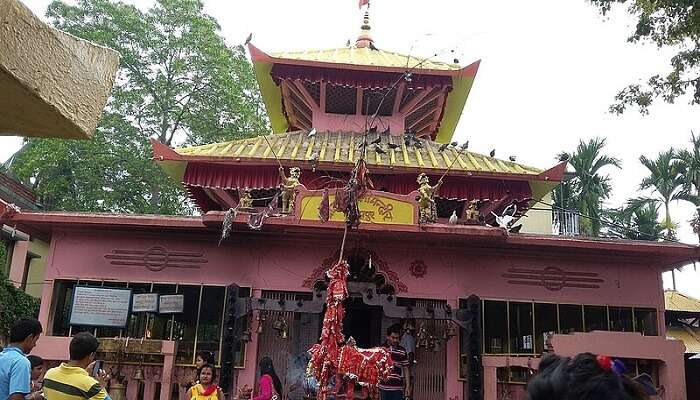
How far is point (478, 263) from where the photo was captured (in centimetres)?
1018

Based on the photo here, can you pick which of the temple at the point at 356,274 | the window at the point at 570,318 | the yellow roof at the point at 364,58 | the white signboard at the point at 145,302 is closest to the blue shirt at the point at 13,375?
the temple at the point at 356,274

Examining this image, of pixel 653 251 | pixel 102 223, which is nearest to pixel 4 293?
pixel 102 223

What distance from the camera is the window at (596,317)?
33.5ft

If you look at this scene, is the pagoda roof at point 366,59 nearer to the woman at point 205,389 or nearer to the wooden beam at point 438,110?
the wooden beam at point 438,110

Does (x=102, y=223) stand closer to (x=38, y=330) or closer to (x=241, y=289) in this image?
(x=241, y=289)

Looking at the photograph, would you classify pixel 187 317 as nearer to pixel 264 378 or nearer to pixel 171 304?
pixel 171 304

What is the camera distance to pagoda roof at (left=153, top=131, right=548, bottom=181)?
10.7m

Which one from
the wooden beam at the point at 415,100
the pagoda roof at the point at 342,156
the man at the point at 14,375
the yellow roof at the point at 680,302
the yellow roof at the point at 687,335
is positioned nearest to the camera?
the man at the point at 14,375

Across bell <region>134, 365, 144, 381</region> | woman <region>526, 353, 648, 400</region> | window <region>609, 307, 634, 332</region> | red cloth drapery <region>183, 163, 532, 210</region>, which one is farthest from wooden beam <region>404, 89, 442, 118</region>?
woman <region>526, 353, 648, 400</region>

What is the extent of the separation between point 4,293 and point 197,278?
803cm

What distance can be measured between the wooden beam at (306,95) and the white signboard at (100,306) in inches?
207

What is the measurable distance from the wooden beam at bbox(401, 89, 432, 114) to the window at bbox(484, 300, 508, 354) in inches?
183

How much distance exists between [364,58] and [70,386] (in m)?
10.1

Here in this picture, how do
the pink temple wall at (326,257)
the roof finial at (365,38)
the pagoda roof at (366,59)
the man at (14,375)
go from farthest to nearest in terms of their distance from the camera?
1. the roof finial at (365,38)
2. the pagoda roof at (366,59)
3. the pink temple wall at (326,257)
4. the man at (14,375)
